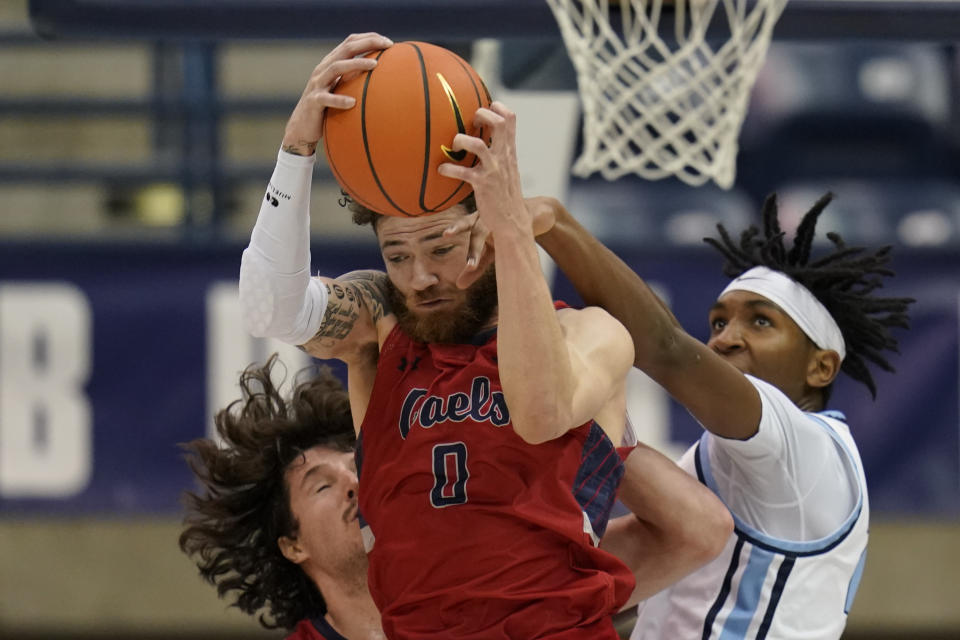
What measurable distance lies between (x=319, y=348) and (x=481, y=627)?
68 cm

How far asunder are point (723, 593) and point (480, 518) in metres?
0.93

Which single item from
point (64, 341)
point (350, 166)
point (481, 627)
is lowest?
Answer: point (64, 341)

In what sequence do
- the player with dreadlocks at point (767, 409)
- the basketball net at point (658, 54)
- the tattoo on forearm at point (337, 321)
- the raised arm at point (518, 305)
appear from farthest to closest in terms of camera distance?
the basketball net at point (658, 54), the player with dreadlocks at point (767, 409), the tattoo on forearm at point (337, 321), the raised arm at point (518, 305)

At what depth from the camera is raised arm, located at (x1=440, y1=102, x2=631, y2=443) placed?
224 cm

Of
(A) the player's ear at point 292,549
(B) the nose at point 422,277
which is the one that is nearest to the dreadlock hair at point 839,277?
(B) the nose at point 422,277

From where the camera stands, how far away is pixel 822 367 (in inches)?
132

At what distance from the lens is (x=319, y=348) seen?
2.72 meters

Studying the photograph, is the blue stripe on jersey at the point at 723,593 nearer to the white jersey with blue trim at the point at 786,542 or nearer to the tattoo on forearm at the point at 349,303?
the white jersey with blue trim at the point at 786,542

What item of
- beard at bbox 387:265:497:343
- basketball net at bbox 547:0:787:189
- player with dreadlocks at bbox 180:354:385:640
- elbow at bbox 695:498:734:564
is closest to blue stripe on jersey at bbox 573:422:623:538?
beard at bbox 387:265:497:343

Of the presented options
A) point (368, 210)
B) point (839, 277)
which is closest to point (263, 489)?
point (368, 210)

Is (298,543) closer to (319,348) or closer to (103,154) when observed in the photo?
(319,348)

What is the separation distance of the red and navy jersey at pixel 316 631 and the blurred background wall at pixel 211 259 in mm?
2161

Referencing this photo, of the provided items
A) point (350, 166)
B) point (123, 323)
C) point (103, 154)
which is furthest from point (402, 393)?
point (103, 154)

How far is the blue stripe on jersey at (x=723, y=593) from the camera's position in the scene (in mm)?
3092
